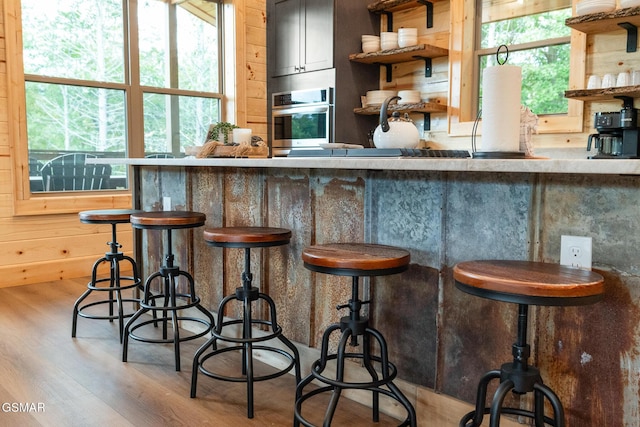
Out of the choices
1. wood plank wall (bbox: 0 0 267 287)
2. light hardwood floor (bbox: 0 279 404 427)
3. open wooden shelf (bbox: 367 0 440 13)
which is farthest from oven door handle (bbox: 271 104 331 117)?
light hardwood floor (bbox: 0 279 404 427)

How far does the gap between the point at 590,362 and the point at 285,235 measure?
46.1 inches

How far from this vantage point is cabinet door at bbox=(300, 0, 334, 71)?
4.47m

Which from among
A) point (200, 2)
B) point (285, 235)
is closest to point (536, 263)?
point (285, 235)

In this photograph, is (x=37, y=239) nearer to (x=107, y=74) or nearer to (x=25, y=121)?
(x=25, y=121)

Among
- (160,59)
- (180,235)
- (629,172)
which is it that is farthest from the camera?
(160,59)

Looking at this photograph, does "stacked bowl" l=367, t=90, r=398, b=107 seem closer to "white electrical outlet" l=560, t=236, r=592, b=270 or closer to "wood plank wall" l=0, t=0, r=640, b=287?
"wood plank wall" l=0, t=0, r=640, b=287

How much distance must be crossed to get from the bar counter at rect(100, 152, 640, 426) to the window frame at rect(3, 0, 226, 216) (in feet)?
5.42

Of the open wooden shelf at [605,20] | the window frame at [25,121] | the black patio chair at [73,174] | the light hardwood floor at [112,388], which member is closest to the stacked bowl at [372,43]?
the open wooden shelf at [605,20]

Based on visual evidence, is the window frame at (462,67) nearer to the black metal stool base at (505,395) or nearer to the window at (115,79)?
the window at (115,79)

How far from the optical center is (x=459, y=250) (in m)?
1.83

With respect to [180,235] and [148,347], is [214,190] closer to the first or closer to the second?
[180,235]

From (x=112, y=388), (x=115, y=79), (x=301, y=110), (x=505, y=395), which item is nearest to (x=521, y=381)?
(x=505, y=395)

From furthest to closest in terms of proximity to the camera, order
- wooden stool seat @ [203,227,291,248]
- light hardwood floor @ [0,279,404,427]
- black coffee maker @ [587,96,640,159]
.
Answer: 1. black coffee maker @ [587,96,640,159]
2. wooden stool seat @ [203,227,291,248]
3. light hardwood floor @ [0,279,404,427]

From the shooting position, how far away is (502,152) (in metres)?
1.70
